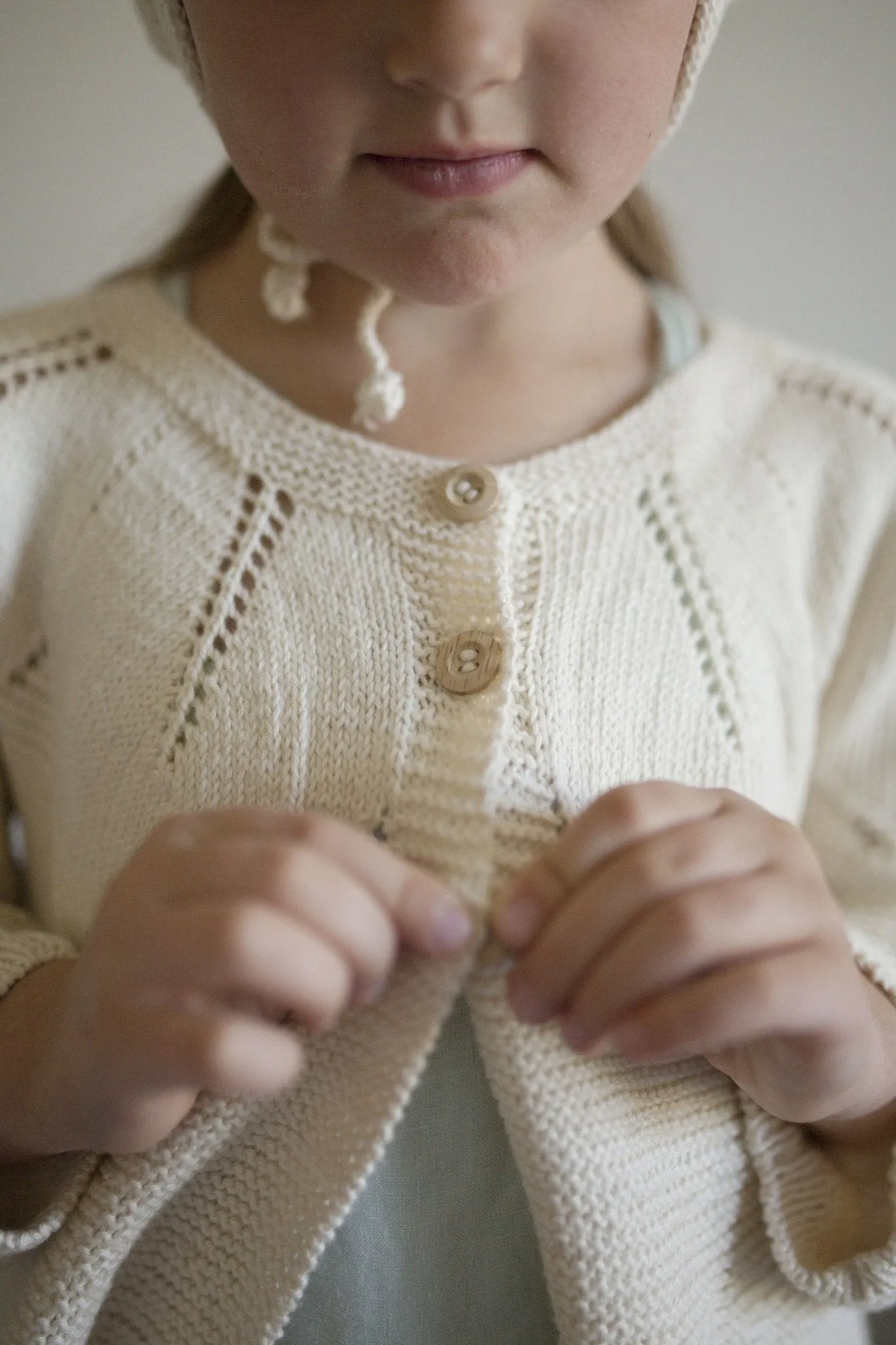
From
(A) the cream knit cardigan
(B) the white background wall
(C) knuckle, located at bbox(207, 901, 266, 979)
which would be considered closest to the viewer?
(C) knuckle, located at bbox(207, 901, 266, 979)

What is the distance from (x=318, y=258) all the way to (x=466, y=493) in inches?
6.2

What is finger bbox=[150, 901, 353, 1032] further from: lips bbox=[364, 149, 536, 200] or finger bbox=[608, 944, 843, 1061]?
lips bbox=[364, 149, 536, 200]

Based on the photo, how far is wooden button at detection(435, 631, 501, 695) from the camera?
479 mm

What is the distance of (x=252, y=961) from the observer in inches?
14.1

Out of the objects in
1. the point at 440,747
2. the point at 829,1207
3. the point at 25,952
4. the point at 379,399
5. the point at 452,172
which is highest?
the point at 452,172

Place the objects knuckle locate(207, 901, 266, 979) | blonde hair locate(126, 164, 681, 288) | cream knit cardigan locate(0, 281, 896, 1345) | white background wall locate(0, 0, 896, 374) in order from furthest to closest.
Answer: white background wall locate(0, 0, 896, 374)
blonde hair locate(126, 164, 681, 288)
cream knit cardigan locate(0, 281, 896, 1345)
knuckle locate(207, 901, 266, 979)

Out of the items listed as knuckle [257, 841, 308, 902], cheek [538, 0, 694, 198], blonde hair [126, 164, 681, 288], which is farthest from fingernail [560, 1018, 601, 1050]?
blonde hair [126, 164, 681, 288]

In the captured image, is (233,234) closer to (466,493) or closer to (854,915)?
(466,493)

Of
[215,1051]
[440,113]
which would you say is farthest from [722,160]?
[215,1051]

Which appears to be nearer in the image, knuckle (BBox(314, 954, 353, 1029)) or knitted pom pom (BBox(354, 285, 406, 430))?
knuckle (BBox(314, 954, 353, 1029))

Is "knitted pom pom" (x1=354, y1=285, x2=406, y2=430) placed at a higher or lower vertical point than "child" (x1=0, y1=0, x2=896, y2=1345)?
higher

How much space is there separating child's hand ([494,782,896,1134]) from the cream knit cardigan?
66 mm

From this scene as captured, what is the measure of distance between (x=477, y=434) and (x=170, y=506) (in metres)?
0.16

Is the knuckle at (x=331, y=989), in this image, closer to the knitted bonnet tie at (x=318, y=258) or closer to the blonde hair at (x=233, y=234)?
the knitted bonnet tie at (x=318, y=258)
